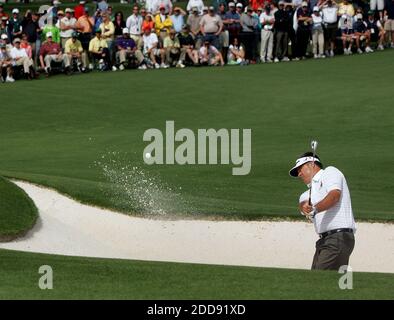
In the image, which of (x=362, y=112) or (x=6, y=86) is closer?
(x=362, y=112)

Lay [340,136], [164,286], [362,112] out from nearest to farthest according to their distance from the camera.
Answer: [164,286]
[340,136]
[362,112]

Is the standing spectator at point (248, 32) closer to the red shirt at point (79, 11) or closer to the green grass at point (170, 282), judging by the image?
the red shirt at point (79, 11)

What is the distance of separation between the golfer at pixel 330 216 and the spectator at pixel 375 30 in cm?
2953

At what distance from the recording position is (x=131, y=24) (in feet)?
131

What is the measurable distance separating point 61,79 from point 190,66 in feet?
17.8

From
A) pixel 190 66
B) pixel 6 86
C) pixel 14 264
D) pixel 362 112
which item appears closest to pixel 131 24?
pixel 190 66

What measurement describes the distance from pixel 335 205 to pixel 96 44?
2576 cm

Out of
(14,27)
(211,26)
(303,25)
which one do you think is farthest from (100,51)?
(303,25)

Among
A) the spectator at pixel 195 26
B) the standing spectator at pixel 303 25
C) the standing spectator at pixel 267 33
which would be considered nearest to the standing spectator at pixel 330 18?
the standing spectator at pixel 303 25

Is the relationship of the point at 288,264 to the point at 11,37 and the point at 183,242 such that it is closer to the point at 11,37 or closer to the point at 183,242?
the point at 183,242

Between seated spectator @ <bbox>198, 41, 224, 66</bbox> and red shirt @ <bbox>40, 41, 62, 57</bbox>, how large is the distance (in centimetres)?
565

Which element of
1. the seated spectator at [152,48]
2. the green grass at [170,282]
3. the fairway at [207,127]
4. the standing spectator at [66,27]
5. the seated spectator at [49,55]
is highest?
the standing spectator at [66,27]

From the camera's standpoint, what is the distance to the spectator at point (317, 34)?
136 ft

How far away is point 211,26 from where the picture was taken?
40.0 metres
